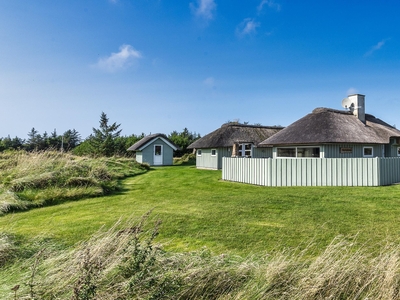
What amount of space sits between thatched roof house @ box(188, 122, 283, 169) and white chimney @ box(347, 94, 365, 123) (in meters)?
7.22

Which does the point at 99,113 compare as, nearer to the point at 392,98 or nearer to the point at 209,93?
the point at 209,93

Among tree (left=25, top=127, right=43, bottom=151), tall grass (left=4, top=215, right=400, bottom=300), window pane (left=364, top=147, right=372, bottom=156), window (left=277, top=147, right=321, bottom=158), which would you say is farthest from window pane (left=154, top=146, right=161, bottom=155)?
tree (left=25, top=127, right=43, bottom=151)

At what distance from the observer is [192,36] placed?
47.2ft

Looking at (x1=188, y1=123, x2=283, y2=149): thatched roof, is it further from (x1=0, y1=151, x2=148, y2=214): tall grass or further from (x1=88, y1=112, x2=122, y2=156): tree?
(x1=88, y1=112, x2=122, y2=156): tree

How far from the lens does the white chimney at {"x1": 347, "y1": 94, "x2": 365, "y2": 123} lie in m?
18.5

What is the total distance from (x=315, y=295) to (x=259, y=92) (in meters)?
22.0

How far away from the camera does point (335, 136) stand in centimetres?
1499

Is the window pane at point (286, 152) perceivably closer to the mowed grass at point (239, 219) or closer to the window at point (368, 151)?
the window at point (368, 151)

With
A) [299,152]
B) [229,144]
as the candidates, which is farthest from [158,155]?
[299,152]

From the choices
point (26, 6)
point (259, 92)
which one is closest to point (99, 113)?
point (259, 92)

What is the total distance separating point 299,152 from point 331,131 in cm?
231

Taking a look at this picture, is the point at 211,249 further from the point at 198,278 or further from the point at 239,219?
the point at 239,219

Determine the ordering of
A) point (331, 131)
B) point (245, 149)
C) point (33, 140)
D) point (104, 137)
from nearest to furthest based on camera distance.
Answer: point (331, 131), point (245, 149), point (104, 137), point (33, 140)

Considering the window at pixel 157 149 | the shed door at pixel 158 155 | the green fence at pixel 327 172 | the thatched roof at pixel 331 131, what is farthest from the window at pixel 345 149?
the window at pixel 157 149
